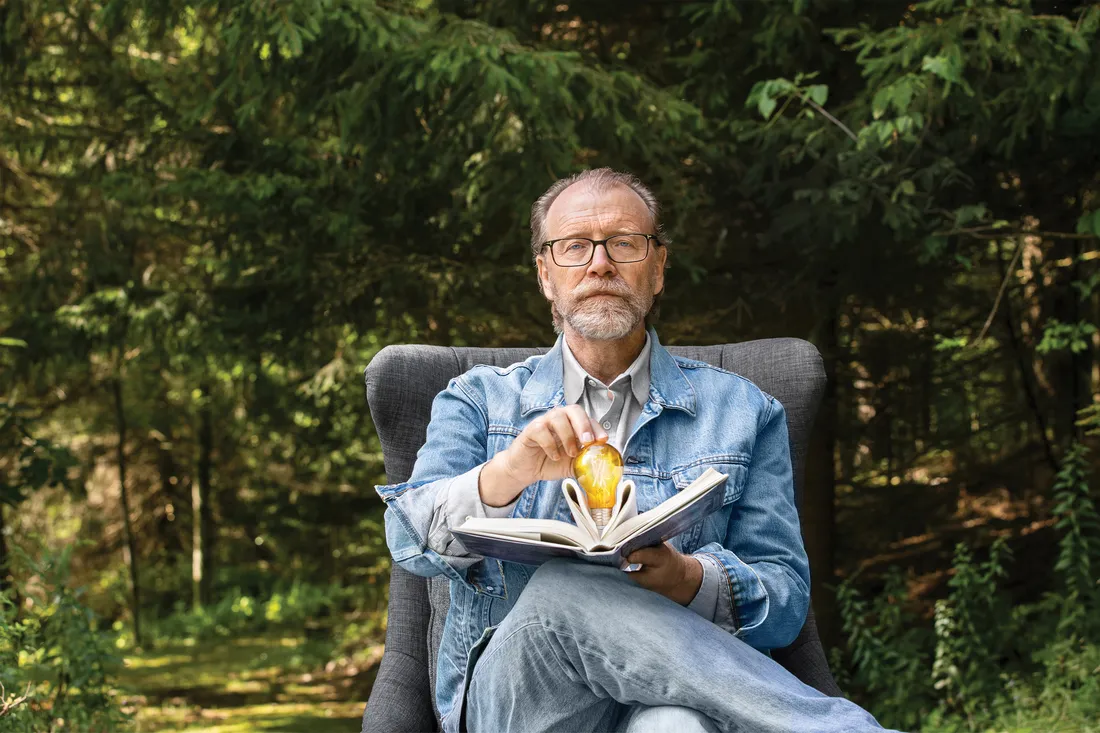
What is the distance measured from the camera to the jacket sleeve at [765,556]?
6.53 ft

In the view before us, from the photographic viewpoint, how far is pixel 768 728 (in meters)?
1.72

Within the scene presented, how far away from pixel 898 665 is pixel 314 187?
3166mm

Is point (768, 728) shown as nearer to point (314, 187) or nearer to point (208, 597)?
point (314, 187)

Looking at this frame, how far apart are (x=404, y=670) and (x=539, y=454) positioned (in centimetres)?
83

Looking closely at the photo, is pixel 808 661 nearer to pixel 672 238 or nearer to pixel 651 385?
pixel 651 385

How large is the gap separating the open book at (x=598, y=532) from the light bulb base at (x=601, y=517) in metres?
0.04

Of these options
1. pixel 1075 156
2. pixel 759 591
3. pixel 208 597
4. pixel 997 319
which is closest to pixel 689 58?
pixel 1075 156

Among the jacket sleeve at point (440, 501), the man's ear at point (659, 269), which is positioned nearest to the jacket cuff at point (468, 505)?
the jacket sleeve at point (440, 501)

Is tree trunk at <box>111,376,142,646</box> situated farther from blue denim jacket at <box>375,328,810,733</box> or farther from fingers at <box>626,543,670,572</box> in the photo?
fingers at <box>626,543,670,572</box>

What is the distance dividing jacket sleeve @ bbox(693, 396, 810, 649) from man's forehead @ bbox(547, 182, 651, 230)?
48 centimetres

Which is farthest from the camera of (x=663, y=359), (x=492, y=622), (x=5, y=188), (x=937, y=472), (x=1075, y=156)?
(x=5, y=188)

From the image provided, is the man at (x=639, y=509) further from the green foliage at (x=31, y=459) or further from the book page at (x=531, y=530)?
the green foliage at (x=31, y=459)

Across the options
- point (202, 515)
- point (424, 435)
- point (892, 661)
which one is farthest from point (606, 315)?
point (202, 515)

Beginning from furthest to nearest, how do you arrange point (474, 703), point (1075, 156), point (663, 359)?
1. point (1075, 156)
2. point (663, 359)
3. point (474, 703)
